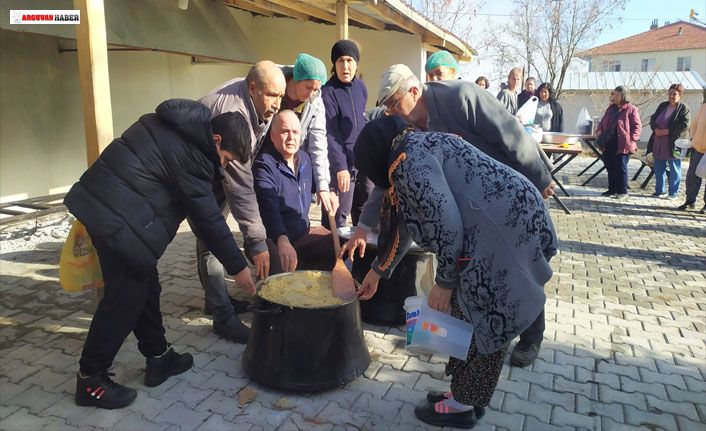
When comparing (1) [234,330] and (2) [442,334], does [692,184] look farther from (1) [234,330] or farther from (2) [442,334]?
(2) [442,334]

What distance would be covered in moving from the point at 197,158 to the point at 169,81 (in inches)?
293

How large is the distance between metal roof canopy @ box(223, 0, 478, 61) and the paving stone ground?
14.6ft

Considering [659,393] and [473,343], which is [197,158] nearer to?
[473,343]

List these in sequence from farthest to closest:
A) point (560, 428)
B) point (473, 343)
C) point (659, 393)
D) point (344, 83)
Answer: point (344, 83) → point (659, 393) → point (560, 428) → point (473, 343)

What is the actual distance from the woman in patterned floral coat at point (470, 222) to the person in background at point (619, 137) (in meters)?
8.47

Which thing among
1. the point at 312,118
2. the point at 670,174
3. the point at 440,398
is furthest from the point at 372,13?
the point at 440,398

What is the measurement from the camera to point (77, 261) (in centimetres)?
301

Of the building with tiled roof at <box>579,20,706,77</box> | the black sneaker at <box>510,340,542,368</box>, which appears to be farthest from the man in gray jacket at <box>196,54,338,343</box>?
the building with tiled roof at <box>579,20,706,77</box>

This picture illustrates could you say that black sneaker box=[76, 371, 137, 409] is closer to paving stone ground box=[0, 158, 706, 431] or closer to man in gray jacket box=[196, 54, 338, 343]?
paving stone ground box=[0, 158, 706, 431]


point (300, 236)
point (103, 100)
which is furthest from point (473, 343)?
point (103, 100)

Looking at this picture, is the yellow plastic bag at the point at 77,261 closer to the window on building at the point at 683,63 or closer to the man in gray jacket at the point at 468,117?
the man in gray jacket at the point at 468,117

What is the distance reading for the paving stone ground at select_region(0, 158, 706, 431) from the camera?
2740 millimetres

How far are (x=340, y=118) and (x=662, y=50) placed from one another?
53.8 metres

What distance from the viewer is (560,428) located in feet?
8.86
